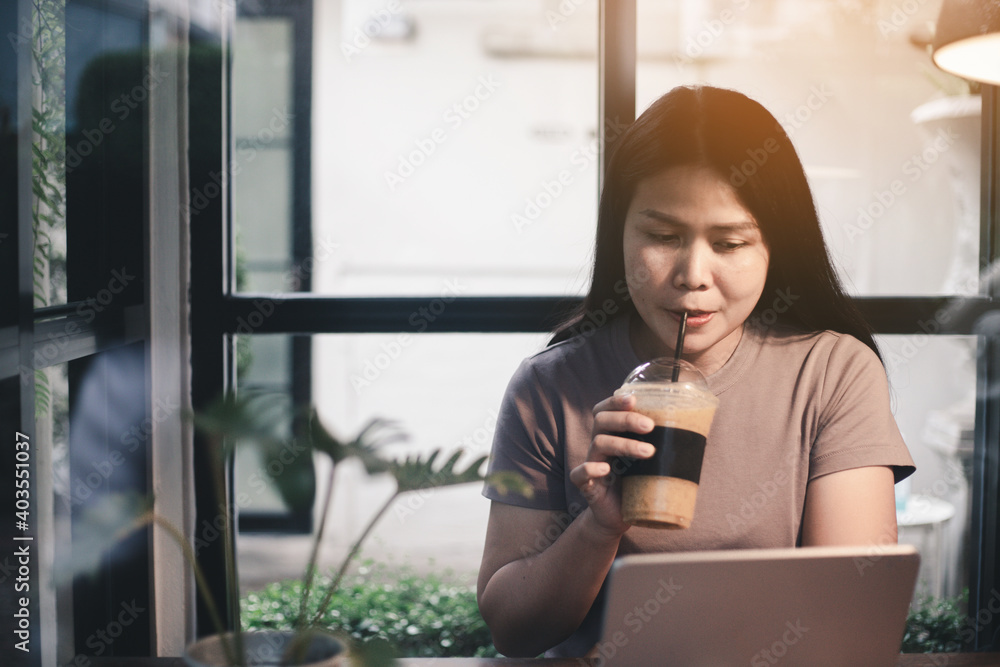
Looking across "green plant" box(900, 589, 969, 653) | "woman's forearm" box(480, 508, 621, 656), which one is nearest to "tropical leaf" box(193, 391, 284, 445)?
"woman's forearm" box(480, 508, 621, 656)

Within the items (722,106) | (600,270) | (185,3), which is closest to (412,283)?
(185,3)

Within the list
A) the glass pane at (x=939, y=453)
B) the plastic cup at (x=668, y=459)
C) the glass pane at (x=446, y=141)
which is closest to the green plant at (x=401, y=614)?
the glass pane at (x=446, y=141)

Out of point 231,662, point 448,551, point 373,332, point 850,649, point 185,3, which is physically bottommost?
point 448,551

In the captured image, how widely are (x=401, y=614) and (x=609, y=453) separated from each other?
171 cm

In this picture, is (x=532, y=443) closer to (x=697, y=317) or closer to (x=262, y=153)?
(x=697, y=317)

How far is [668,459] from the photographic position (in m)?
1.01

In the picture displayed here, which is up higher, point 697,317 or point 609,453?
point 697,317

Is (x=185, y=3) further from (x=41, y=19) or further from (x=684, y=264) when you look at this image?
(x=684, y=264)

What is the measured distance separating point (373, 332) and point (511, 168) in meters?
0.86

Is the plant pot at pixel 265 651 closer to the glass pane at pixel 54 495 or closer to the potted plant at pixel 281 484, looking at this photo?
the potted plant at pixel 281 484

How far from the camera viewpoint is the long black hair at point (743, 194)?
1.34 m

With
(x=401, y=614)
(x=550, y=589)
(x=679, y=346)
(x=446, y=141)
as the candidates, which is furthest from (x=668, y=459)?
(x=446, y=141)

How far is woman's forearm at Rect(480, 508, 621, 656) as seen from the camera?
1.19 metres

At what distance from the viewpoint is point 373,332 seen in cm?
223
